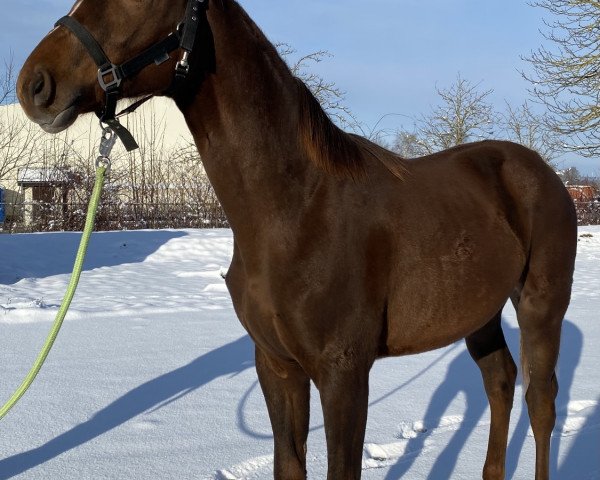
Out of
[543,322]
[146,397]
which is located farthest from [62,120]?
[146,397]

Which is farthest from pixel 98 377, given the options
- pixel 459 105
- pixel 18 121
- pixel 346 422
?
pixel 459 105

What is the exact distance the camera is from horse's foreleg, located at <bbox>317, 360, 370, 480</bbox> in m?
1.90

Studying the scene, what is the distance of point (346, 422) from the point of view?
1895 millimetres

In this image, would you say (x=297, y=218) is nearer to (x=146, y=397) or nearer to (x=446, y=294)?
(x=446, y=294)

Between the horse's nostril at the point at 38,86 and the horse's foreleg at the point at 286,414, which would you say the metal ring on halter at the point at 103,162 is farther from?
the horse's foreleg at the point at 286,414

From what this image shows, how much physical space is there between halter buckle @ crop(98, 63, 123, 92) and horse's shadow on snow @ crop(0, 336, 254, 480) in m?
2.13

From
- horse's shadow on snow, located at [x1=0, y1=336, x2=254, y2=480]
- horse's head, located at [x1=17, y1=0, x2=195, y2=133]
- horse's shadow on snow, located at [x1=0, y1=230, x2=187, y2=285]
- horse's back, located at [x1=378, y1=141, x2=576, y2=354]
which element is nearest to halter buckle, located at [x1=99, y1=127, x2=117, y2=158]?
horse's head, located at [x1=17, y1=0, x2=195, y2=133]

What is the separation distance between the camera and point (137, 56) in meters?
1.74

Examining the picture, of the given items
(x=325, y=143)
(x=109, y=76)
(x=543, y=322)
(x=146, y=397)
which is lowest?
(x=146, y=397)

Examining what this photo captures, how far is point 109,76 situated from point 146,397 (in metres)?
2.87

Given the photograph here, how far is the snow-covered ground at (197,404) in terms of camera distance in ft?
10.2

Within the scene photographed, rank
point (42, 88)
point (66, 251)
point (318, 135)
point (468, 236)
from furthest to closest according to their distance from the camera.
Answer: point (66, 251)
point (468, 236)
point (318, 135)
point (42, 88)

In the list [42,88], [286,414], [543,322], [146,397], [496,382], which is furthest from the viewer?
[146,397]

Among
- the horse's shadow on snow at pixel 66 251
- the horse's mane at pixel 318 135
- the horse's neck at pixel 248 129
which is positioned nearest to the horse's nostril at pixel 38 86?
the horse's neck at pixel 248 129
